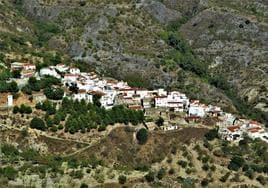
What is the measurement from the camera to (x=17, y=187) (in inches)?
2133

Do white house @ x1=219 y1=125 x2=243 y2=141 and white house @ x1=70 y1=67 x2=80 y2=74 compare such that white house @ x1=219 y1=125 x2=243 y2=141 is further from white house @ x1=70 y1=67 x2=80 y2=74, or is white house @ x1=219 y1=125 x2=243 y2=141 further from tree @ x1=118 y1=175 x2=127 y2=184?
white house @ x1=70 y1=67 x2=80 y2=74

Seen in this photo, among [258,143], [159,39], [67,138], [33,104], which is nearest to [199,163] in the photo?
[258,143]

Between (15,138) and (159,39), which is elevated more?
(159,39)

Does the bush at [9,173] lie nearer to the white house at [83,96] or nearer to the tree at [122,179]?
the tree at [122,179]

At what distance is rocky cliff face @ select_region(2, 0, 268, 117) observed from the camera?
105438 millimetres

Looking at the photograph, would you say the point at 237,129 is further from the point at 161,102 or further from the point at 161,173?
Result: the point at 161,173

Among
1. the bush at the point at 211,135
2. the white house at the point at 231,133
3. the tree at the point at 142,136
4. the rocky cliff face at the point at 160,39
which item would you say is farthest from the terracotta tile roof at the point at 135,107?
the rocky cliff face at the point at 160,39

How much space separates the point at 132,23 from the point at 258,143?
163ft

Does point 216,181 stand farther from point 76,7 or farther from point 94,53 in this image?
point 76,7

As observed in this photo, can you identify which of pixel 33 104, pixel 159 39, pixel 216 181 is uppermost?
pixel 159 39

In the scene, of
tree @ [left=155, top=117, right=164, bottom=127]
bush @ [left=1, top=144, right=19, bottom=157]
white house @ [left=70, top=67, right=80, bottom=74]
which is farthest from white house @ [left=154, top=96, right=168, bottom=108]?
bush @ [left=1, top=144, right=19, bottom=157]

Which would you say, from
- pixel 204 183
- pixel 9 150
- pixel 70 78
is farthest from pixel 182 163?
pixel 70 78

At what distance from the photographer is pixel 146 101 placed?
81688mm

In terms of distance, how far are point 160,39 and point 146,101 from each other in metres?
38.1
